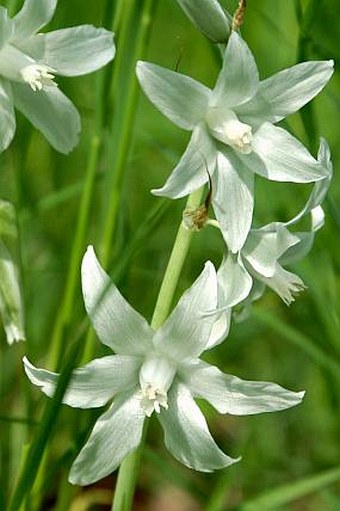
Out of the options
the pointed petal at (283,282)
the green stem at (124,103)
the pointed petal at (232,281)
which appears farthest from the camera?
the green stem at (124,103)

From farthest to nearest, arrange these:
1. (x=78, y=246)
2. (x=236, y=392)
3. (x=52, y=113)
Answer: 1. (x=78, y=246)
2. (x=52, y=113)
3. (x=236, y=392)

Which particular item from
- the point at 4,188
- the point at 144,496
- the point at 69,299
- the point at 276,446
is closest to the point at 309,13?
the point at 69,299

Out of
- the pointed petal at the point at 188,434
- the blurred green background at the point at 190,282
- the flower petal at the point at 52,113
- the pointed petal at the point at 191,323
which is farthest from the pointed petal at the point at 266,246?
the blurred green background at the point at 190,282

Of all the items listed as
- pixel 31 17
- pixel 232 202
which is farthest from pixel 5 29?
pixel 232 202

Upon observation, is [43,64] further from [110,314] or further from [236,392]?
[236,392]

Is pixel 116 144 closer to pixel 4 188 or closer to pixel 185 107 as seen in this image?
pixel 185 107

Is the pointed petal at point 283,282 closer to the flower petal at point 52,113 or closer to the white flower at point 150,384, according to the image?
the white flower at point 150,384
